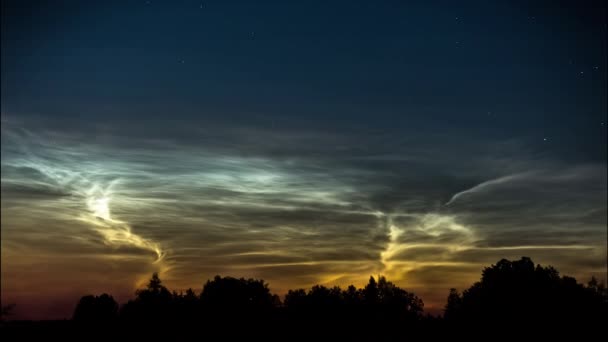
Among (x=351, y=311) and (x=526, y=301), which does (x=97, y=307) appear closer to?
(x=351, y=311)

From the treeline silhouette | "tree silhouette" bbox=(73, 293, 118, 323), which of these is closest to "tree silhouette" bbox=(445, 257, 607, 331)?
the treeline silhouette

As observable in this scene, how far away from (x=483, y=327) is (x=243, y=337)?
36135 millimetres

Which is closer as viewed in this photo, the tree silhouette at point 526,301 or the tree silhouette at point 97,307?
the tree silhouette at point 526,301

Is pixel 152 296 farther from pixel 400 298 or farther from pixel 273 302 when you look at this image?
pixel 400 298

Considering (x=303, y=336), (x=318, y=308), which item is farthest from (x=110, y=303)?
(x=303, y=336)

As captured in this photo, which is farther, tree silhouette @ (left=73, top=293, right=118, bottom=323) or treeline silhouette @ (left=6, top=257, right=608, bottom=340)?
tree silhouette @ (left=73, top=293, right=118, bottom=323)

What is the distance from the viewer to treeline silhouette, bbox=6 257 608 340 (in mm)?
96062

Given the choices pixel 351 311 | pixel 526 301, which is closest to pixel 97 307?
pixel 351 311

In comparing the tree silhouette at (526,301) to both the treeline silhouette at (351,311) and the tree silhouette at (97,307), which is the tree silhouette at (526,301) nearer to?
the treeline silhouette at (351,311)

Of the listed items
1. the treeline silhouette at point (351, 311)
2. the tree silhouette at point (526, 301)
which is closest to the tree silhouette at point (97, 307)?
the treeline silhouette at point (351, 311)

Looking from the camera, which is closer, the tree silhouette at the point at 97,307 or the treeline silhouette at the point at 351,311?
the treeline silhouette at the point at 351,311

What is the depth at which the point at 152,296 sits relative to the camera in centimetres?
14662

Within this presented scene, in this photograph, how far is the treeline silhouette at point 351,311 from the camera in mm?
96062

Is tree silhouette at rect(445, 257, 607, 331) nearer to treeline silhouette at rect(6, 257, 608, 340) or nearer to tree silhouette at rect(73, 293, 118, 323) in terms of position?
treeline silhouette at rect(6, 257, 608, 340)
